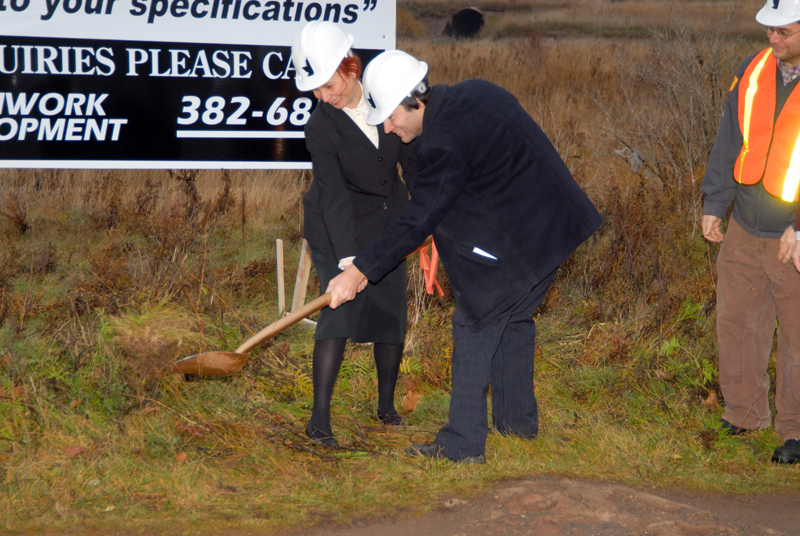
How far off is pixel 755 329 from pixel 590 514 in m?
1.46

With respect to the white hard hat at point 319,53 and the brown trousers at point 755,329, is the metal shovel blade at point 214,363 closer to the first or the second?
the white hard hat at point 319,53

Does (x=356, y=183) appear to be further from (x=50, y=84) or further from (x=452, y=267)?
(x=50, y=84)

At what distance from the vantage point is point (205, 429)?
396 centimetres

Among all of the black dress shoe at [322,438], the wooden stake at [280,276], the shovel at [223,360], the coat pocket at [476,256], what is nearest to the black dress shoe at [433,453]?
the black dress shoe at [322,438]

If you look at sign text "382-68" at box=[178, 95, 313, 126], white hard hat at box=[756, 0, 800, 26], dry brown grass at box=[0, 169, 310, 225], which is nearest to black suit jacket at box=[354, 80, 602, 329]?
white hard hat at box=[756, 0, 800, 26]

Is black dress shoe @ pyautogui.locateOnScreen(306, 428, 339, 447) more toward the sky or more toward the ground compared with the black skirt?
more toward the ground

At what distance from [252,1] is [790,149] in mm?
3606

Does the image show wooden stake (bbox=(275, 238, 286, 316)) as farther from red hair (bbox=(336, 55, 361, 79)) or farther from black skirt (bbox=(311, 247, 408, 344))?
red hair (bbox=(336, 55, 361, 79))

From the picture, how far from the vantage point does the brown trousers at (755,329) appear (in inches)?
151

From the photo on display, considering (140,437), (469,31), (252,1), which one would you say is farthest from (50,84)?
(469,31)

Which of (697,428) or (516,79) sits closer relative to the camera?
(697,428)

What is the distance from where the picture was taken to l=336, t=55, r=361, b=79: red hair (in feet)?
12.0

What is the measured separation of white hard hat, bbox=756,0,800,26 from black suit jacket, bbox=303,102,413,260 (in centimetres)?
167

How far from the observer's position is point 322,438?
387cm
